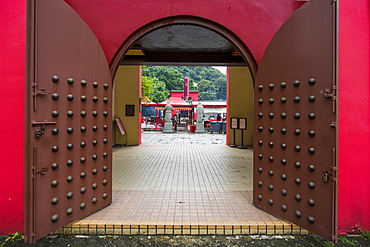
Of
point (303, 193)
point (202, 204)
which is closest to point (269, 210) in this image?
point (303, 193)

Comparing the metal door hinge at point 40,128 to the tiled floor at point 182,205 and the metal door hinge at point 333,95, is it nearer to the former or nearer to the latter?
the tiled floor at point 182,205

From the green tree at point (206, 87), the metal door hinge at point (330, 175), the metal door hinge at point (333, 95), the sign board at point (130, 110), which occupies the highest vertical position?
the green tree at point (206, 87)

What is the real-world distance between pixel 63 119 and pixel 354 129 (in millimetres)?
4042

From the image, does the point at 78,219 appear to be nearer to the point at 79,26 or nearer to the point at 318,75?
the point at 79,26

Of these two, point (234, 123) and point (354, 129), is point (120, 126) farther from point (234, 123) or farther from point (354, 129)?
point (354, 129)

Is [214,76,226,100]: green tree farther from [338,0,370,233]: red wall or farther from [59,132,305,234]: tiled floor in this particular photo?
[338,0,370,233]: red wall

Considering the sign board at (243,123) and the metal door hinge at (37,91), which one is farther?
the sign board at (243,123)

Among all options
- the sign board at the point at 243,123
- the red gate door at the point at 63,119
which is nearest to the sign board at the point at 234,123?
the sign board at the point at 243,123

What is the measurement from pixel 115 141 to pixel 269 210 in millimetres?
9239

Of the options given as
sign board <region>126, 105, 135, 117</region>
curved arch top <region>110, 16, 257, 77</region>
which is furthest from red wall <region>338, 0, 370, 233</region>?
sign board <region>126, 105, 135, 117</region>

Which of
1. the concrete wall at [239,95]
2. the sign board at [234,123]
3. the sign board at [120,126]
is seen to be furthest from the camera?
the concrete wall at [239,95]

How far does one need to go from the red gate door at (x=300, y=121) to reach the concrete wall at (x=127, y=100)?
8613mm

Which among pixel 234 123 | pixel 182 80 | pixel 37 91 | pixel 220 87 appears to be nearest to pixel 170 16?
pixel 37 91

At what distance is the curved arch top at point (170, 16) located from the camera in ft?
11.8
